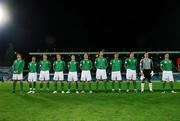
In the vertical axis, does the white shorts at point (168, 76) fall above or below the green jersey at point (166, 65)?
below

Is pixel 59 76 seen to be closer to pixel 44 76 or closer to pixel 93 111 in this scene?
pixel 44 76

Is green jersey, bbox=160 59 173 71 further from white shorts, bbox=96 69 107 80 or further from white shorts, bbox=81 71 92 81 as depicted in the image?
white shorts, bbox=81 71 92 81

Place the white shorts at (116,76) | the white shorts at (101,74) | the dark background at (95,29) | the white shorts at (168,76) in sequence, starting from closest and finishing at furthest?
the white shorts at (168,76)
the white shorts at (101,74)
the white shorts at (116,76)
the dark background at (95,29)

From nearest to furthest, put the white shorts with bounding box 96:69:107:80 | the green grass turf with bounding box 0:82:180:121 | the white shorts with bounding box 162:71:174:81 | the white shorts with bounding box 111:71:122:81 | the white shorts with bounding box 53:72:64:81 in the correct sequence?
the green grass turf with bounding box 0:82:180:121 → the white shorts with bounding box 162:71:174:81 → the white shorts with bounding box 96:69:107:80 → the white shorts with bounding box 111:71:122:81 → the white shorts with bounding box 53:72:64:81

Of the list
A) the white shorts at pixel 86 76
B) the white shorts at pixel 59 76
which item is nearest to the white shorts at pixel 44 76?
the white shorts at pixel 59 76

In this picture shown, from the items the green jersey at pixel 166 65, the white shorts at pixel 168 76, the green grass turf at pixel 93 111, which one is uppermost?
the green jersey at pixel 166 65

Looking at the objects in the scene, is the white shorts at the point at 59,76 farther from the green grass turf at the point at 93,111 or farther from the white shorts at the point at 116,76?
the green grass turf at the point at 93,111

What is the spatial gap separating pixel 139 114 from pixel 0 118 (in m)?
4.62

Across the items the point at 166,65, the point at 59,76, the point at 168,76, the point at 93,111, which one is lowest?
the point at 93,111

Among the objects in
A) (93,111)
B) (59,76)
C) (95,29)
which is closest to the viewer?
(93,111)

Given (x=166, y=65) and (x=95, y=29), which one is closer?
(x=166, y=65)

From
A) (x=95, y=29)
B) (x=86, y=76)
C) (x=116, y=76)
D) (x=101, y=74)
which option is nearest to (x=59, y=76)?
(x=86, y=76)

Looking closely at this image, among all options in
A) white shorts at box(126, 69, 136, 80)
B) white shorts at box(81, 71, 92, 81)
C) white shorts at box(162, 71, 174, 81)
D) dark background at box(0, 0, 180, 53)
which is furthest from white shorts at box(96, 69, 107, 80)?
dark background at box(0, 0, 180, 53)

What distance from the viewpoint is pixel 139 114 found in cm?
1113
